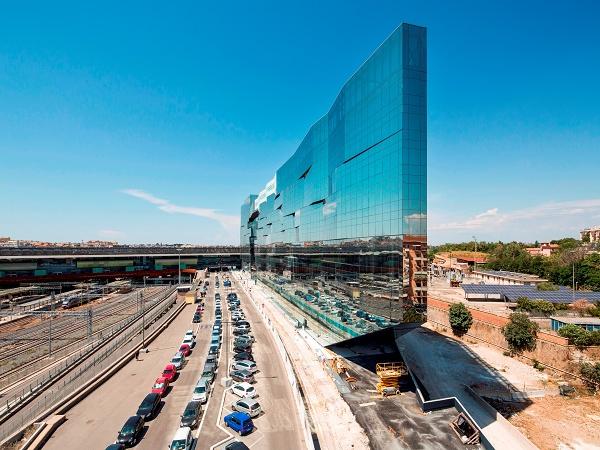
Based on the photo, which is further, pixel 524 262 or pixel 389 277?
pixel 524 262

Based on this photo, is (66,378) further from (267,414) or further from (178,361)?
(267,414)

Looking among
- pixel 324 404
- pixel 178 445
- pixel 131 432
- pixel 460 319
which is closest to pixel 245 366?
pixel 324 404

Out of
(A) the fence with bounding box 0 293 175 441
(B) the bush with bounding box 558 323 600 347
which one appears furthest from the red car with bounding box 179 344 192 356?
(B) the bush with bounding box 558 323 600 347

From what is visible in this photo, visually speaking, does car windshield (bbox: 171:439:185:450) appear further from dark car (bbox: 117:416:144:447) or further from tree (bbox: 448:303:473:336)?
tree (bbox: 448:303:473:336)

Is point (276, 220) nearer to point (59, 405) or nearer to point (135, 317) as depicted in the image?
point (135, 317)

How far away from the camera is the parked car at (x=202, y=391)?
24.7 metres

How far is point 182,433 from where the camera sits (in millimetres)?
19234

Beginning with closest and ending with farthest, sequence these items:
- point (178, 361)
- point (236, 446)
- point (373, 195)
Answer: point (236, 446)
point (373, 195)
point (178, 361)

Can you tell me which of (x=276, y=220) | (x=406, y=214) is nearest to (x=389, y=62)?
(x=406, y=214)

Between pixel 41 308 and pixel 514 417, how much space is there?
73870 millimetres

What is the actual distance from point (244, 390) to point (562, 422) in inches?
1004

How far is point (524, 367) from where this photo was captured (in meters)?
37.2

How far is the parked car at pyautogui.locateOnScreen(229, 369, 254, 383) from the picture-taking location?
28938mm

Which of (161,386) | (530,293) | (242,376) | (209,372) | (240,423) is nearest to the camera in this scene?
(240,423)
